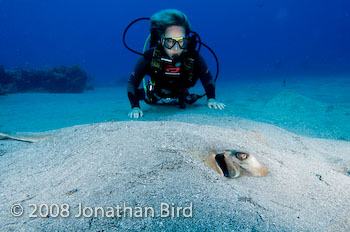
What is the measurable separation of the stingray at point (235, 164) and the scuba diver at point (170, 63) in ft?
11.8

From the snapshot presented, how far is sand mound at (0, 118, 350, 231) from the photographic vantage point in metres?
1.18

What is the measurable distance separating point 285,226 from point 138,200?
37.3 inches

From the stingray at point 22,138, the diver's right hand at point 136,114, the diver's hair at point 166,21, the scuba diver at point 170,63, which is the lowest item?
the diver's right hand at point 136,114

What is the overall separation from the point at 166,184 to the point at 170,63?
13.6ft

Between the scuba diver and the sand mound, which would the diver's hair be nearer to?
the scuba diver

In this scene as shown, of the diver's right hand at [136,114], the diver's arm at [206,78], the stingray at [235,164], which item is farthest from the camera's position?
the diver's arm at [206,78]

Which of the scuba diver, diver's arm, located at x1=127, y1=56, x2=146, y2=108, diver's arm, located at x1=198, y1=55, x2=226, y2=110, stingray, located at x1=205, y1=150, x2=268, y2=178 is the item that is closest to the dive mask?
the scuba diver

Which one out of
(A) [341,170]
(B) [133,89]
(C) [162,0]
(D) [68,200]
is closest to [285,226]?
(D) [68,200]

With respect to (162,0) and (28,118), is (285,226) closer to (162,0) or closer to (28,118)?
(28,118)

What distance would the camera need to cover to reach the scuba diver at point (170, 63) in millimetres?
4945

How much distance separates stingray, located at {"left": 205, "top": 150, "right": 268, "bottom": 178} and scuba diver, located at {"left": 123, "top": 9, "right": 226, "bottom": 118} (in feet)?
11.8

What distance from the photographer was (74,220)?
1181mm

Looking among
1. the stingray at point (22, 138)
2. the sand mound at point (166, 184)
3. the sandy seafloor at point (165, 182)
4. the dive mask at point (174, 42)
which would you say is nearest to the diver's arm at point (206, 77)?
the dive mask at point (174, 42)

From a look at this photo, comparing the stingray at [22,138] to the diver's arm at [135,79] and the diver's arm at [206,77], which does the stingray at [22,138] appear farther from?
the diver's arm at [206,77]
